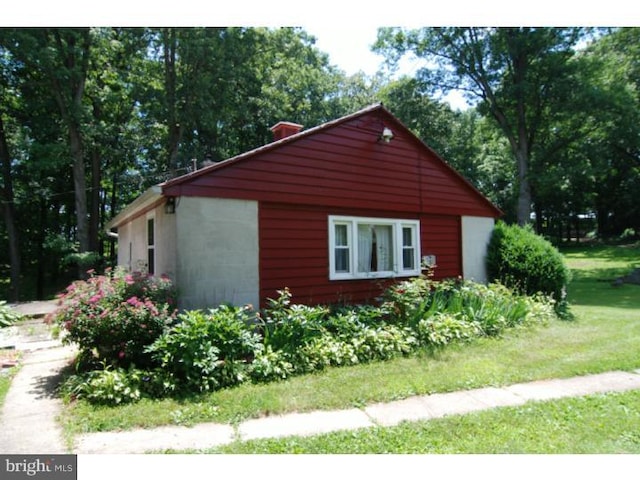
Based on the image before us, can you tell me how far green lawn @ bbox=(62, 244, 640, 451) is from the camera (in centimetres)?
412

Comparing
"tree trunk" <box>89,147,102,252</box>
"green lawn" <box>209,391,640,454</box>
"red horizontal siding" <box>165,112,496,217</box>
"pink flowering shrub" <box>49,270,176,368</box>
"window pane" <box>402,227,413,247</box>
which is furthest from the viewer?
"tree trunk" <box>89,147,102,252</box>

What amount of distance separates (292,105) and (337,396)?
2217cm

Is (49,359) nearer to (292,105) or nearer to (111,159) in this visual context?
(111,159)

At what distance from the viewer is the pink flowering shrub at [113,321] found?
4961 mm

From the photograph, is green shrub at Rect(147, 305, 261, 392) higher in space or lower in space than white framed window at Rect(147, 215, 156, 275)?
lower

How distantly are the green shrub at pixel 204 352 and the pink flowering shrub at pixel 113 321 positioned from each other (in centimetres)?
25

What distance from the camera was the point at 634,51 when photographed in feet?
74.6

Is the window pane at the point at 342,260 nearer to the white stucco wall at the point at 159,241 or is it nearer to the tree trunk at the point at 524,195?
the white stucco wall at the point at 159,241

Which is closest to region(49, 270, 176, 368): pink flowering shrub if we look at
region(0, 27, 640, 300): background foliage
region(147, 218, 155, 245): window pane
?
region(147, 218, 155, 245): window pane

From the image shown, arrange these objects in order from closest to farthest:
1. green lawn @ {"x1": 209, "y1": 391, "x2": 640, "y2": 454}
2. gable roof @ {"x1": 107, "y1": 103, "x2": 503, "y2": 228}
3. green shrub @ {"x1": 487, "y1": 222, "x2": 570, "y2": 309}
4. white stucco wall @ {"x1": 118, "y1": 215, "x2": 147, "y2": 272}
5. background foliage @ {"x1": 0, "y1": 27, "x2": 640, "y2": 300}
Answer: green lawn @ {"x1": 209, "y1": 391, "x2": 640, "y2": 454}
gable roof @ {"x1": 107, "y1": 103, "x2": 503, "y2": 228}
white stucco wall @ {"x1": 118, "y1": 215, "x2": 147, "y2": 272}
green shrub @ {"x1": 487, "y1": 222, "x2": 570, "y2": 309}
background foliage @ {"x1": 0, "y1": 27, "x2": 640, "y2": 300}

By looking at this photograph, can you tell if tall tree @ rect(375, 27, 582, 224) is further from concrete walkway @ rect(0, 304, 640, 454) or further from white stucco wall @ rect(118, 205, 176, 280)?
white stucco wall @ rect(118, 205, 176, 280)

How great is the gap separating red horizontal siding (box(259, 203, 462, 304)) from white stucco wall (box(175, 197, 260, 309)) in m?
0.27

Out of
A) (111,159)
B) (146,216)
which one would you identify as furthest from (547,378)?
(111,159)

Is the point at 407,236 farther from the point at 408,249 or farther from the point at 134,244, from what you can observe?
the point at 134,244
